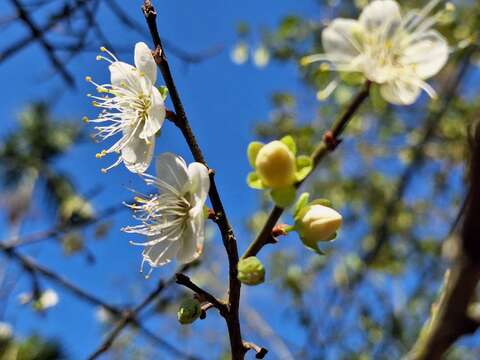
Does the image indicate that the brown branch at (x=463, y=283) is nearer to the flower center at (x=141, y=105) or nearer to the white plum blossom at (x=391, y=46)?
the white plum blossom at (x=391, y=46)

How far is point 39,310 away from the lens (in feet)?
6.97

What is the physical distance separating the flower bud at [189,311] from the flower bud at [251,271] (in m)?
0.14

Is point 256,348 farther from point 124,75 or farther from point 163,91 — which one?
point 124,75

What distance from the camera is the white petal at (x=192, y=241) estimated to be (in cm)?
95

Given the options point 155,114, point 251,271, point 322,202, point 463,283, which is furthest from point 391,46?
point 463,283

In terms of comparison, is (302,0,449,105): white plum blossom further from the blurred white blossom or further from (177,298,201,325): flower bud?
the blurred white blossom

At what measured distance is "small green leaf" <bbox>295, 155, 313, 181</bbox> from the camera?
0.82m

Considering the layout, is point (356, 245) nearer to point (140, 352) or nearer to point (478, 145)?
point (140, 352)

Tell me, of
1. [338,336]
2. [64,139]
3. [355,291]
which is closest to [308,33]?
[355,291]

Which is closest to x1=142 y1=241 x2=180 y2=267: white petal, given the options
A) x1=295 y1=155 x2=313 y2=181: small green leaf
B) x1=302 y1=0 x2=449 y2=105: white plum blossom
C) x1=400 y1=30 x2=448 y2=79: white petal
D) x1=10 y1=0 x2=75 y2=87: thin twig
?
x1=295 y1=155 x2=313 y2=181: small green leaf

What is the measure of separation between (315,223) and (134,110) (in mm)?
553

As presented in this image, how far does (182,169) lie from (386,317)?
2.53 m

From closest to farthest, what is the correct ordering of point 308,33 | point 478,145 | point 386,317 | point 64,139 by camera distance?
point 478,145 → point 308,33 → point 386,317 → point 64,139

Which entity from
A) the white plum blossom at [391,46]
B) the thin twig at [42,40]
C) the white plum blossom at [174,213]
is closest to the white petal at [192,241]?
the white plum blossom at [174,213]
